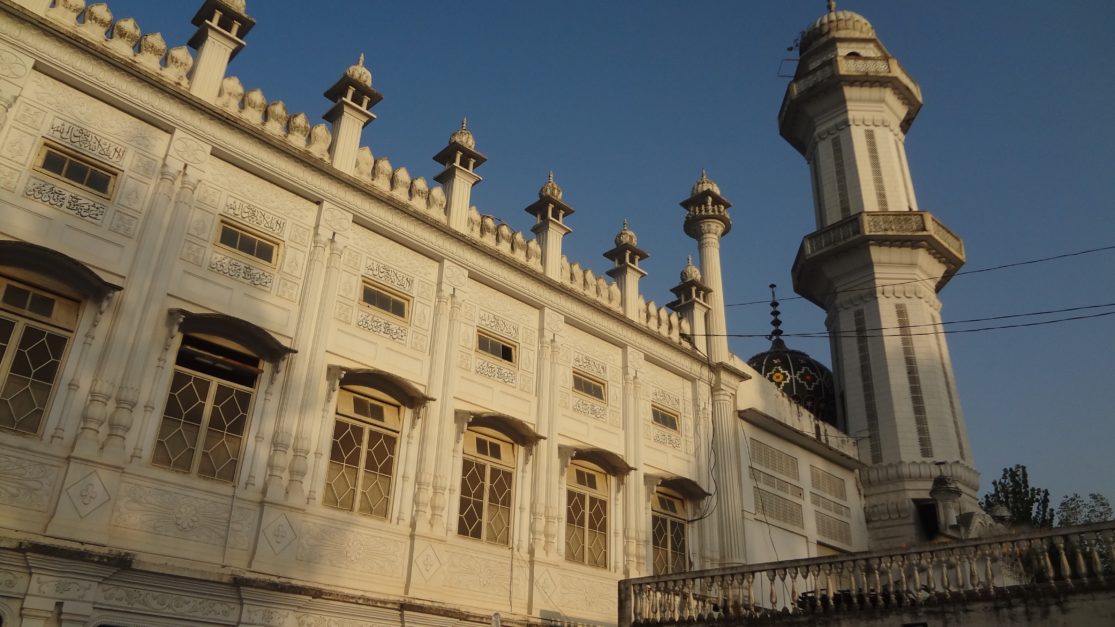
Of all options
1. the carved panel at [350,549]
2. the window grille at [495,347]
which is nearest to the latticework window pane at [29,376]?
the carved panel at [350,549]

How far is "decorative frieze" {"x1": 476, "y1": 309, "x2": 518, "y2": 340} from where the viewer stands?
47.0 feet

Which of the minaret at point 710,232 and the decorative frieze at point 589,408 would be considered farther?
the minaret at point 710,232

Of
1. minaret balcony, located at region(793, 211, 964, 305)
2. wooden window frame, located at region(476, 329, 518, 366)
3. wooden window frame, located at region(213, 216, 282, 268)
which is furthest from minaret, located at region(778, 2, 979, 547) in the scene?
wooden window frame, located at region(213, 216, 282, 268)

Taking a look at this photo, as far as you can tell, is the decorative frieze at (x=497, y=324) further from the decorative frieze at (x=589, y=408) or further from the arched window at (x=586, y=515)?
the arched window at (x=586, y=515)

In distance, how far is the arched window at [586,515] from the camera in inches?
572

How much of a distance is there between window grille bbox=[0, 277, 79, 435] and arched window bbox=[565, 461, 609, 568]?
8.34 meters

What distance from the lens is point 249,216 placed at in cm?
1170

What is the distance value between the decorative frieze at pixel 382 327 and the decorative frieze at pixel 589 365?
159 inches

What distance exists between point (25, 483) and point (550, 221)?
33.6 ft

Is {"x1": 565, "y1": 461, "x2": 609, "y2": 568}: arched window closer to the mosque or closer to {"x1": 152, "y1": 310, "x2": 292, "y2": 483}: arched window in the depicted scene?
the mosque

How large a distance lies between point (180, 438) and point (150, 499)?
2.94 feet

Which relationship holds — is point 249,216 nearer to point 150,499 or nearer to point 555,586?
point 150,499

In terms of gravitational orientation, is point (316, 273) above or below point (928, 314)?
below

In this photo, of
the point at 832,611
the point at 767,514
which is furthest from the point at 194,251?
the point at 767,514
